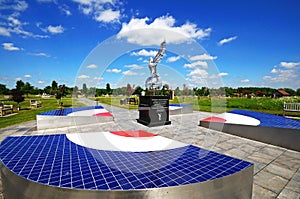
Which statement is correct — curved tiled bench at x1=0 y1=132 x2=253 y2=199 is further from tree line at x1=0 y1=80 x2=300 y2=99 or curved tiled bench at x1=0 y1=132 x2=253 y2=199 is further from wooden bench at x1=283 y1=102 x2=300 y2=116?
wooden bench at x1=283 y1=102 x2=300 y2=116

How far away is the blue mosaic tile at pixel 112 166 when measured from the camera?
228cm

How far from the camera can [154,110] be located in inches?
339

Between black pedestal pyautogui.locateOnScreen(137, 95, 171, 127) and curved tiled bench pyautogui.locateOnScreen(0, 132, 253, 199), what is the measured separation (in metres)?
4.79

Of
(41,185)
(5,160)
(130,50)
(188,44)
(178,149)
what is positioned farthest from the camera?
(130,50)

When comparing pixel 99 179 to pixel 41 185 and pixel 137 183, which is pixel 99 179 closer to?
pixel 137 183

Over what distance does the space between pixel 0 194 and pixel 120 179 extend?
266 cm

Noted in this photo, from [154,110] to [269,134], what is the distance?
16.3 ft

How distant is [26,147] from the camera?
3912 millimetres

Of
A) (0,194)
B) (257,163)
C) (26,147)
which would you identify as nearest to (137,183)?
(0,194)

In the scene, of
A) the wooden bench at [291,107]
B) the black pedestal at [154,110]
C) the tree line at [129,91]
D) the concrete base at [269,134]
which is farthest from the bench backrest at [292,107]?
the black pedestal at [154,110]

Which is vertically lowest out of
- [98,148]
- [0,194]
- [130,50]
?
[0,194]

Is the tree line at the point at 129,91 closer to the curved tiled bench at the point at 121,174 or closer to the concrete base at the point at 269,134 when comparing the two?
the concrete base at the point at 269,134

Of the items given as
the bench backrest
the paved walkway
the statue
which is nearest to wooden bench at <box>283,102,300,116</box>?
the bench backrest

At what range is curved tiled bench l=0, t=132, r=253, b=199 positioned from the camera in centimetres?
212
